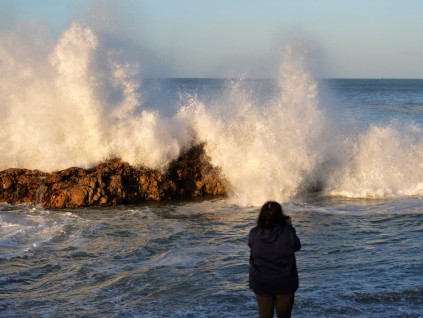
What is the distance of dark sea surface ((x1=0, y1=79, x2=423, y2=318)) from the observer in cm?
588

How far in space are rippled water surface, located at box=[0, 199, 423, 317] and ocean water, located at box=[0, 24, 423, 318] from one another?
24mm

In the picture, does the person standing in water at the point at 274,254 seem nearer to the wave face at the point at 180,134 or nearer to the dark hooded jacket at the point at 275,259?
the dark hooded jacket at the point at 275,259

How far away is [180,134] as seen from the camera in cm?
1223

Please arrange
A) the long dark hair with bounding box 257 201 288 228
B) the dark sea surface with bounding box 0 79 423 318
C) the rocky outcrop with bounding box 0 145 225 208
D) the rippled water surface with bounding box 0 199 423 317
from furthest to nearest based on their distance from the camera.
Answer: the rocky outcrop with bounding box 0 145 225 208, the dark sea surface with bounding box 0 79 423 318, the rippled water surface with bounding box 0 199 423 317, the long dark hair with bounding box 257 201 288 228

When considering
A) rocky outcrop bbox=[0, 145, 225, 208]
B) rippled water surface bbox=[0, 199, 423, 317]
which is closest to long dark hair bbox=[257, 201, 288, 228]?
rippled water surface bbox=[0, 199, 423, 317]

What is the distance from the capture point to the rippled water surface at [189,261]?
5.77 m

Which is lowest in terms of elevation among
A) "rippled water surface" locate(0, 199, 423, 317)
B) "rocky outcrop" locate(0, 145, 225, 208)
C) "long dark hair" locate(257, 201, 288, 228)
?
"rippled water surface" locate(0, 199, 423, 317)

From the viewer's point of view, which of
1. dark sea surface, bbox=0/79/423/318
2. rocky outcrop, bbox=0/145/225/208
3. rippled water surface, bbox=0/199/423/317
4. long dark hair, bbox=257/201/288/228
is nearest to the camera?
long dark hair, bbox=257/201/288/228

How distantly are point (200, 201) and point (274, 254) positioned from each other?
6.82 m

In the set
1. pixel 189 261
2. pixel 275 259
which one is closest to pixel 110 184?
pixel 189 261

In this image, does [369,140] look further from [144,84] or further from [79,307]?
[79,307]

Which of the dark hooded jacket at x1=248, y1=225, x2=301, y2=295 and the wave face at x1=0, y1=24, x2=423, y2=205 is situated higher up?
the wave face at x1=0, y1=24, x2=423, y2=205

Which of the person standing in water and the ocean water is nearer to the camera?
the person standing in water

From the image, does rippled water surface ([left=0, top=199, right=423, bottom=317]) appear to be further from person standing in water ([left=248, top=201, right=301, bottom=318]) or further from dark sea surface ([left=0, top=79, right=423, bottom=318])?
person standing in water ([left=248, top=201, right=301, bottom=318])
